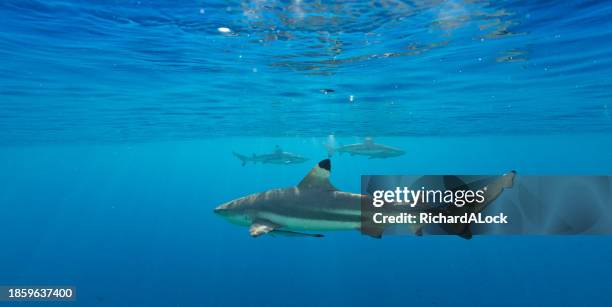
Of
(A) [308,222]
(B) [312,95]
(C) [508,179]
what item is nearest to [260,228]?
(A) [308,222]

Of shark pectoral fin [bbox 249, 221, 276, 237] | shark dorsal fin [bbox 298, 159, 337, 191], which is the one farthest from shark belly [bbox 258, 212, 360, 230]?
shark dorsal fin [bbox 298, 159, 337, 191]

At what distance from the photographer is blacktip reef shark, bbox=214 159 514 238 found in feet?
20.2

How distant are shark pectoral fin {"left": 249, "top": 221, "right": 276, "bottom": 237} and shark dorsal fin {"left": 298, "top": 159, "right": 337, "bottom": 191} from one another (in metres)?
0.85

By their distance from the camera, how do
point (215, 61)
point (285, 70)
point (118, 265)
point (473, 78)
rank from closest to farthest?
point (215, 61)
point (285, 70)
point (473, 78)
point (118, 265)

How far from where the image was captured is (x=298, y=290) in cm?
2220

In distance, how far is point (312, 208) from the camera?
21.2ft

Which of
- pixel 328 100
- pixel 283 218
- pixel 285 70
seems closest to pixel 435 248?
pixel 328 100

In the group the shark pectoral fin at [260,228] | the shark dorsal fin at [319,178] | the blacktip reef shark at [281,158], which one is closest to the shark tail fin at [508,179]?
the shark dorsal fin at [319,178]

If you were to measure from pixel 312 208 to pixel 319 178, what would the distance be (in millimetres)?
508

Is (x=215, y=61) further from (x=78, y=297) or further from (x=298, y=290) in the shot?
(x=78, y=297)

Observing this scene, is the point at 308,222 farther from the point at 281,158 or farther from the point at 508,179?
the point at 281,158

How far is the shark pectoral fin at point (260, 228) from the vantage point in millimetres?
5764

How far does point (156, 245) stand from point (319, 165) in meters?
37.6

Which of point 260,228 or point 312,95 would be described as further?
point 312,95
